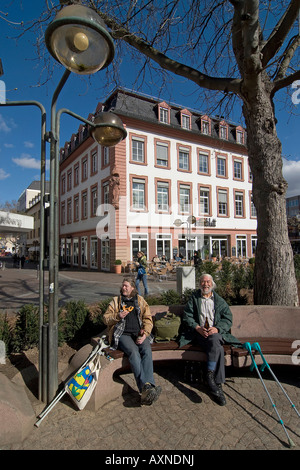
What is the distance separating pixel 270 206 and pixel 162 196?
17562 millimetres

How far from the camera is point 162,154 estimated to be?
22156mm

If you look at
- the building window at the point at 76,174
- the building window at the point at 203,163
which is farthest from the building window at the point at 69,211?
the building window at the point at 203,163

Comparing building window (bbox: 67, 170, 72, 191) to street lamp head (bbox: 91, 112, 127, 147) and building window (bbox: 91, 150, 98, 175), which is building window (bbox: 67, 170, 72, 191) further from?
street lamp head (bbox: 91, 112, 127, 147)

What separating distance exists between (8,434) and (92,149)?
2344 centimetres

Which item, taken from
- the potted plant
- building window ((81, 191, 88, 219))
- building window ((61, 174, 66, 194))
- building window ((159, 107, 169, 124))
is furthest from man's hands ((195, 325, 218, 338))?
building window ((61, 174, 66, 194))

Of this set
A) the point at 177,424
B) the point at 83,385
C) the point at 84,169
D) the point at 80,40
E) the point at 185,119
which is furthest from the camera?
the point at 84,169

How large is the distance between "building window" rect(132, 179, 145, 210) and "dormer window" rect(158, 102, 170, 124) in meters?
5.80

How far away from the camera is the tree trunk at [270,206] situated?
Result: 15.1 ft

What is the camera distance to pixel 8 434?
235 centimetres

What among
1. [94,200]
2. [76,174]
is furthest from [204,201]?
[76,174]

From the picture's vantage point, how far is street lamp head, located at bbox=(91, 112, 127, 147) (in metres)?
3.23

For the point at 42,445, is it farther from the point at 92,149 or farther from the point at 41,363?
the point at 92,149

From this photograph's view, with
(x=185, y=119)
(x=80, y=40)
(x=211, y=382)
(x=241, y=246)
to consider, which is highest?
(x=185, y=119)

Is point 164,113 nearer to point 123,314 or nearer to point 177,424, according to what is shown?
point 123,314
